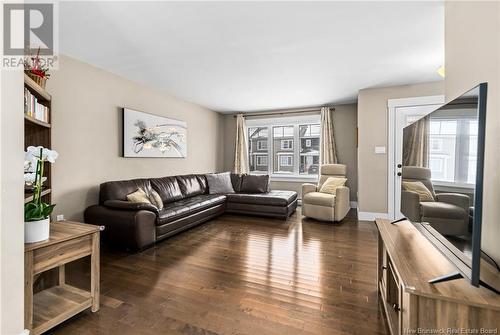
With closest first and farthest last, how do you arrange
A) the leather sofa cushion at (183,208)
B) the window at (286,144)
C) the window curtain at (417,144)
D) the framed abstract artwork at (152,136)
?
the window curtain at (417,144)
the leather sofa cushion at (183,208)
the framed abstract artwork at (152,136)
the window at (286,144)

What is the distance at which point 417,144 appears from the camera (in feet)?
5.26

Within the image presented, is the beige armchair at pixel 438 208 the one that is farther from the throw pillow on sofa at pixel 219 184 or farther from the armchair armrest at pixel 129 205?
the throw pillow on sofa at pixel 219 184

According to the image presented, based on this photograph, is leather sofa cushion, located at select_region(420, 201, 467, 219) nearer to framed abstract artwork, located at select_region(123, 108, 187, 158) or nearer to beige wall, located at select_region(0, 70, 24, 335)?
beige wall, located at select_region(0, 70, 24, 335)

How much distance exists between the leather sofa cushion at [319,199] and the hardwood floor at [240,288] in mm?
819

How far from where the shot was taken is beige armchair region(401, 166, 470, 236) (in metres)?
1.05

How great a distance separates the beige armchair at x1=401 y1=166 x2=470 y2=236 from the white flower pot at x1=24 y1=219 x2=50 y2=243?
2.20m

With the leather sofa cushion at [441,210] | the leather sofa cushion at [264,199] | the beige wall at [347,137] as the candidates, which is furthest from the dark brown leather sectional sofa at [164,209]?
the leather sofa cushion at [441,210]

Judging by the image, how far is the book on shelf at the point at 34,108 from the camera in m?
1.86

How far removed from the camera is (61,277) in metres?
1.86

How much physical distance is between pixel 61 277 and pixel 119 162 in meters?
2.04

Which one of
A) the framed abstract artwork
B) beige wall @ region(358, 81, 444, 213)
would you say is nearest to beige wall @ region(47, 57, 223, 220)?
the framed abstract artwork

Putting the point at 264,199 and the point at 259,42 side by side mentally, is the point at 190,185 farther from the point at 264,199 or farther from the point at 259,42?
the point at 259,42

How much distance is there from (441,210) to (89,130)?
12.3 ft

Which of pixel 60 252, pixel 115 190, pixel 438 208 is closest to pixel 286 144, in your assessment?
pixel 115 190
